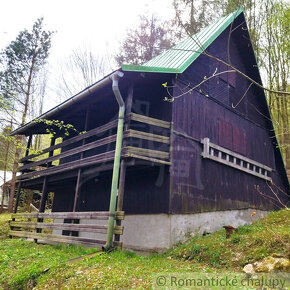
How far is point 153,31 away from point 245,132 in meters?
15.1

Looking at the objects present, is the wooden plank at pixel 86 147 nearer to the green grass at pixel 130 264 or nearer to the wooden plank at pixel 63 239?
the wooden plank at pixel 63 239

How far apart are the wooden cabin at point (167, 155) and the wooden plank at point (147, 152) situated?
0.10ft

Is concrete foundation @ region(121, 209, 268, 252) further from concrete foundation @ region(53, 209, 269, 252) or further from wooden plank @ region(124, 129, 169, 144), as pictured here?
wooden plank @ region(124, 129, 169, 144)

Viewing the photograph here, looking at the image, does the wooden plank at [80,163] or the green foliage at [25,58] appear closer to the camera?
the wooden plank at [80,163]

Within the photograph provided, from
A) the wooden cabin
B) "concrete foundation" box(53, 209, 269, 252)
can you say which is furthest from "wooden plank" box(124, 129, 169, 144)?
"concrete foundation" box(53, 209, 269, 252)

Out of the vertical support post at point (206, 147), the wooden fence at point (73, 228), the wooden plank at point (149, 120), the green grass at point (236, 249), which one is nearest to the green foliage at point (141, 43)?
the vertical support post at point (206, 147)

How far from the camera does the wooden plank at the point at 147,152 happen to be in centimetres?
781

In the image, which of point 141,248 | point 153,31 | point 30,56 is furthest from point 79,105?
point 153,31

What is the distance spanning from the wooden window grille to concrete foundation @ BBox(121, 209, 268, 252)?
1.91 meters

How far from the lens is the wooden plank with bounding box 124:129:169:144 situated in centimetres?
793

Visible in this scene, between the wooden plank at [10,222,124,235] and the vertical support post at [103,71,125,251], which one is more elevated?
the vertical support post at [103,71,125,251]

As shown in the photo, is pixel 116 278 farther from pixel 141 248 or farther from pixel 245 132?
pixel 245 132

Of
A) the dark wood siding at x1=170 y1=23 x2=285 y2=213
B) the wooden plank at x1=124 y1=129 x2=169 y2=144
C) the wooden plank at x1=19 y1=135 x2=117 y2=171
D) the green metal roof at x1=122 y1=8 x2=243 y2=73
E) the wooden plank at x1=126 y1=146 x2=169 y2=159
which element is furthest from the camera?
the dark wood siding at x1=170 y1=23 x2=285 y2=213

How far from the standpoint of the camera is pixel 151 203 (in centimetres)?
867
